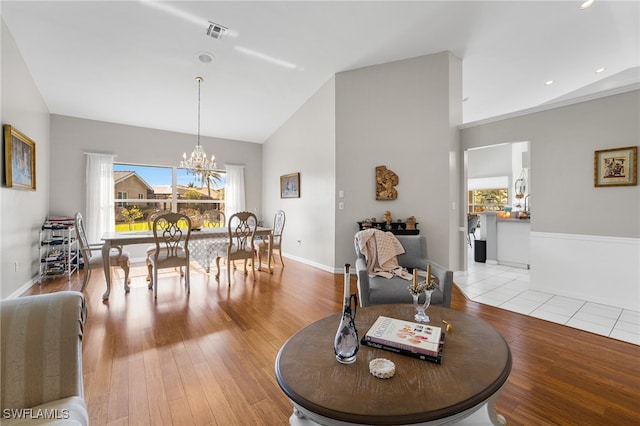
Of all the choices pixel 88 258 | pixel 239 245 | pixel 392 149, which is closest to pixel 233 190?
pixel 239 245

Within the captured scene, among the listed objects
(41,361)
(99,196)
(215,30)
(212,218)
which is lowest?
(41,361)

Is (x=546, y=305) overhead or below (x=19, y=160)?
below

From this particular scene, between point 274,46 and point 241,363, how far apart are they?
3.68m

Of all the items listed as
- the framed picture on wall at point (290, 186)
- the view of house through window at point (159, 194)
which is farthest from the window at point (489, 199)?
the view of house through window at point (159, 194)

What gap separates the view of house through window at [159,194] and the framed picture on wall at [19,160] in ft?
5.88

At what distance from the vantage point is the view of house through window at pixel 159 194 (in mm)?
5578

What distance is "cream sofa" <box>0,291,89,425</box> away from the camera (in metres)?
0.94

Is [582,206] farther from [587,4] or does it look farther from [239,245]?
[239,245]

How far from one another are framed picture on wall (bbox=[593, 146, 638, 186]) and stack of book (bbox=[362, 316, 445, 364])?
125 inches

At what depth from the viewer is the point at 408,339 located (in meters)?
1.30

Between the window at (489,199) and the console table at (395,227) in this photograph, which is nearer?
the console table at (395,227)

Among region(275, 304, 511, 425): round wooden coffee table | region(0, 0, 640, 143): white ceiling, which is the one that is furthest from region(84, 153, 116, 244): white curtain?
region(275, 304, 511, 425): round wooden coffee table

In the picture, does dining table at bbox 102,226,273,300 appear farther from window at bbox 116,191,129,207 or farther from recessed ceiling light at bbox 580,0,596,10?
recessed ceiling light at bbox 580,0,596,10

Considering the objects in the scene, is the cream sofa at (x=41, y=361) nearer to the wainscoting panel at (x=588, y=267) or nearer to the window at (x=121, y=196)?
the wainscoting panel at (x=588, y=267)
